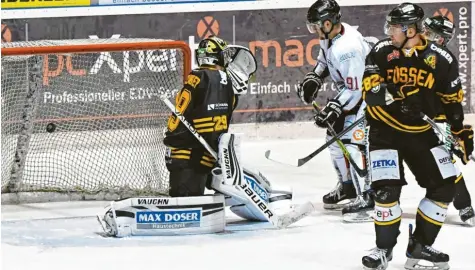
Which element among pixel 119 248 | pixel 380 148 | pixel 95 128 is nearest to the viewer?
pixel 380 148

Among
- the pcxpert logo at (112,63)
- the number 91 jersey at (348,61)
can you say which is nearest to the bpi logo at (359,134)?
the number 91 jersey at (348,61)

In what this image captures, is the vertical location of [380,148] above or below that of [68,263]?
above

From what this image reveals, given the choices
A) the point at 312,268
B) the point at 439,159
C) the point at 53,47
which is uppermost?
the point at 53,47

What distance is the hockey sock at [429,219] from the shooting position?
526cm

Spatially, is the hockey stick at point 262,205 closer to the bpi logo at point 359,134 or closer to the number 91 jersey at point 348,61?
the bpi logo at point 359,134

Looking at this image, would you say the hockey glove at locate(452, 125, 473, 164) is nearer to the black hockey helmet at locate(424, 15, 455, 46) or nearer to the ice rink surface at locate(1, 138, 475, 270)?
the ice rink surface at locate(1, 138, 475, 270)

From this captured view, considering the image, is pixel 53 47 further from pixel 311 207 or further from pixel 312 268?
pixel 312 268

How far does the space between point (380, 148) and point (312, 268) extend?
1.96 ft

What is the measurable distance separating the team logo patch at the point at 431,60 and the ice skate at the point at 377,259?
79 centimetres

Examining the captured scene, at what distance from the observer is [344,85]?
668 centimetres

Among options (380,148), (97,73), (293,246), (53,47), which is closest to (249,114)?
(97,73)

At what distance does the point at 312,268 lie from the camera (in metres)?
5.34

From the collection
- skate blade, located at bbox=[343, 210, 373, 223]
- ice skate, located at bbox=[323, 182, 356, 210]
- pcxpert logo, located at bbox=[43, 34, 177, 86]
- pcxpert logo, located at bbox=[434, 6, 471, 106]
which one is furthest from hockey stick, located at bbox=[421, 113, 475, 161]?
pcxpert logo, located at bbox=[434, 6, 471, 106]

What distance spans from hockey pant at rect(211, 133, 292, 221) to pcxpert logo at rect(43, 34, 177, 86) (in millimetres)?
1099
